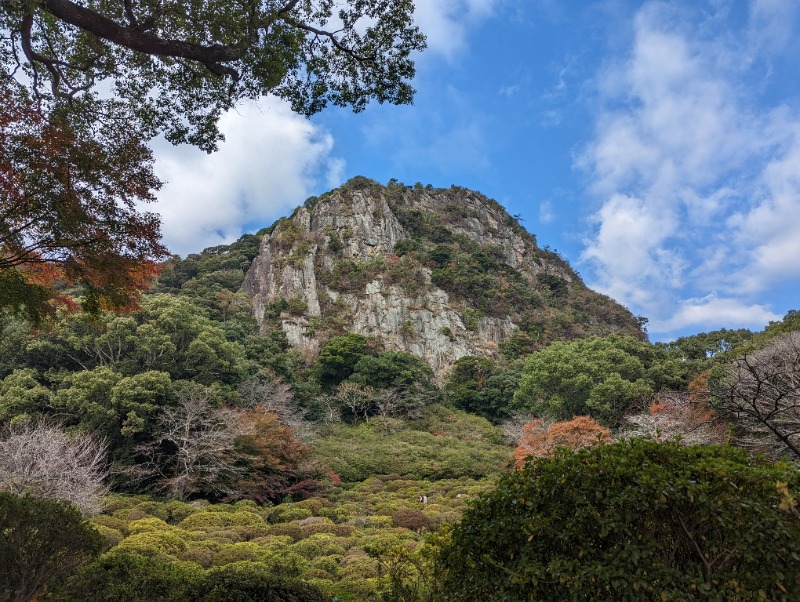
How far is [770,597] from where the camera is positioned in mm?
2027

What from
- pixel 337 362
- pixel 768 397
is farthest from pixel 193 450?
pixel 337 362

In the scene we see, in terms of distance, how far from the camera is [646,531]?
7.29 ft

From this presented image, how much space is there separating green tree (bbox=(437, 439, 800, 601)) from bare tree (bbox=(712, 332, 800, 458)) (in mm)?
278

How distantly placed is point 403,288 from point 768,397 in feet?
123

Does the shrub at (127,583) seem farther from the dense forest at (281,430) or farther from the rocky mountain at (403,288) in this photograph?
the rocky mountain at (403,288)

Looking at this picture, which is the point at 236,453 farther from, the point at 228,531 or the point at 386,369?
the point at 386,369

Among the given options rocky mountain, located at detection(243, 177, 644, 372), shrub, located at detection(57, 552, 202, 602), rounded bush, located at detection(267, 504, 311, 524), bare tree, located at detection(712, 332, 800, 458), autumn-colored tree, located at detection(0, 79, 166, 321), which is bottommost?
rounded bush, located at detection(267, 504, 311, 524)

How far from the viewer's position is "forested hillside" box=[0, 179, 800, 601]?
3777mm

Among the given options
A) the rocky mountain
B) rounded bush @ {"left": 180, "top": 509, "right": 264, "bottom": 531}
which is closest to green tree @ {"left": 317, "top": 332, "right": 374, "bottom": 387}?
the rocky mountain

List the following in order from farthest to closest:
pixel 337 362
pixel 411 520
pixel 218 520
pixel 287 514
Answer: pixel 337 362 → pixel 287 514 → pixel 411 520 → pixel 218 520

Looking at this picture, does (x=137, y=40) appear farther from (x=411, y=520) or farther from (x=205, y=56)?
(x=411, y=520)

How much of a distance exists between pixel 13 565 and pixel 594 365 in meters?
20.0

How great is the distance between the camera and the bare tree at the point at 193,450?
12.8 m

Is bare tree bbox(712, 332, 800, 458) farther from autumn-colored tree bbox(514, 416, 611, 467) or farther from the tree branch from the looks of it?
the tree branch
